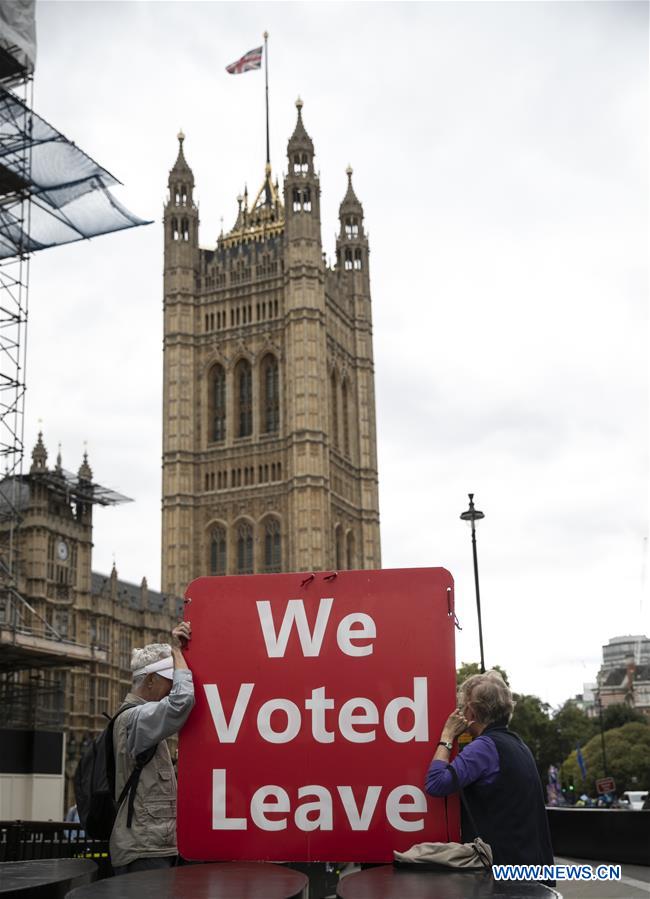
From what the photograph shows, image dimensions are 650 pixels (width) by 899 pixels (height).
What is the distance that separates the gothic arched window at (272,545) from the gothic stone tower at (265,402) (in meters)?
0.07

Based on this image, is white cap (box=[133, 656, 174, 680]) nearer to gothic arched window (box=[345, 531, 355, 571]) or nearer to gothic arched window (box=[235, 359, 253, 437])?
gothic arched window (box=[235, 359, 253, 437])

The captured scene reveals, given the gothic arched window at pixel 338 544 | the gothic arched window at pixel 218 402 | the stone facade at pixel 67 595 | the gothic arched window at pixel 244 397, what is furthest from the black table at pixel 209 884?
the gothic arched window at pixel 218 402

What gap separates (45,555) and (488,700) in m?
42.5

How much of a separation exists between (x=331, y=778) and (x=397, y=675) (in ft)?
1.38

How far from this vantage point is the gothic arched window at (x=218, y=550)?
63263 mm

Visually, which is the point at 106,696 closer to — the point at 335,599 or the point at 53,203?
the point at 53,203

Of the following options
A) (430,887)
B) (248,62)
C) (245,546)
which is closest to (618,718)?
(245,546)

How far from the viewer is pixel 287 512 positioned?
62.4 meters

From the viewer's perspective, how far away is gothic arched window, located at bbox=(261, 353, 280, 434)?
65312mm

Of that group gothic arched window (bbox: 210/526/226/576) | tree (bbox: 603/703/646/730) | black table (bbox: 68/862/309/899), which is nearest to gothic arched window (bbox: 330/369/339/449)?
gothic arched window (bbox: 210/526/226/576)

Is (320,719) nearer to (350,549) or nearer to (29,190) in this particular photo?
(29,190)

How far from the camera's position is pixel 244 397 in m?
66.6

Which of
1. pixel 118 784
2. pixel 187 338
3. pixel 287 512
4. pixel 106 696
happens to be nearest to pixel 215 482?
pixel 287 512

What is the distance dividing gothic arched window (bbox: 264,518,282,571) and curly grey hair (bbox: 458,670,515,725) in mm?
58199
